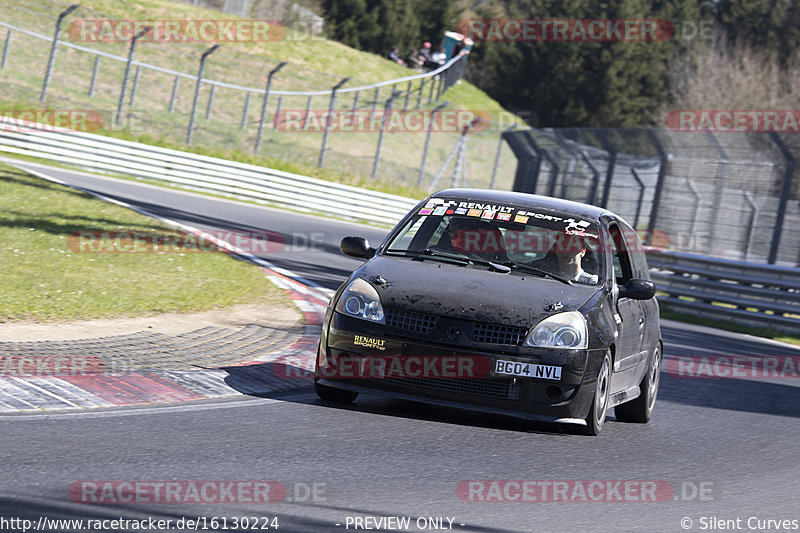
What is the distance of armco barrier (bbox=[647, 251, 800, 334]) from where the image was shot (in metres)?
18.2

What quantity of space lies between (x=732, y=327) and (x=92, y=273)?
1060 centimetres

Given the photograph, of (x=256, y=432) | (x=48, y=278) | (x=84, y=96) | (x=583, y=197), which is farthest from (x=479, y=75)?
(x=256, y=432)

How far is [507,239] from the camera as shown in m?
8.12

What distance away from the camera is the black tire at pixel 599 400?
7.41m

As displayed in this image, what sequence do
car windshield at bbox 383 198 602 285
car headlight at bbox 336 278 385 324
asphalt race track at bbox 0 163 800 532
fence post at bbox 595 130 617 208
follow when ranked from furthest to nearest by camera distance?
fence post at bbox 595 130 617 208 < car windshield at bbox 383 198 602 285 < car headlight at bbox 336 278 385 324 < asphalt race track at bbox 0 163 800 532

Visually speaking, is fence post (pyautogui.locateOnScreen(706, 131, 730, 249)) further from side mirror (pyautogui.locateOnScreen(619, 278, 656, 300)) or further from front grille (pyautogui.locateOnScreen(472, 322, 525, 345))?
front grille (pyautogui.locateOnScreen(472, 322, 525, 345))

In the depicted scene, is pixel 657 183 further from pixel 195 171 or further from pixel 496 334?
pixel 496 334

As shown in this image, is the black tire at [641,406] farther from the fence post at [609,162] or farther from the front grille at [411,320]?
the fence post at [609,162]

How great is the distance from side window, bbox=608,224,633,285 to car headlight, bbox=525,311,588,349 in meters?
1.66

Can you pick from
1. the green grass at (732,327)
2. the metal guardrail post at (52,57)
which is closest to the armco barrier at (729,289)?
the green grass at (732,327)

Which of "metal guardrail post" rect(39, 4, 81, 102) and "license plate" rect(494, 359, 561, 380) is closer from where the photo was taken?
"license plate" rect(494, 359, 561, 380)

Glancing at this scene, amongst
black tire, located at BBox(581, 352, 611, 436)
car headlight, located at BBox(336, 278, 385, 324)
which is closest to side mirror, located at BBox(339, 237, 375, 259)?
car headlight, located at BBox(336, 278, 385, 324)

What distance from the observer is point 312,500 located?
5.28 metres

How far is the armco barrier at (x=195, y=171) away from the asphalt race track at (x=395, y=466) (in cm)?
1981
